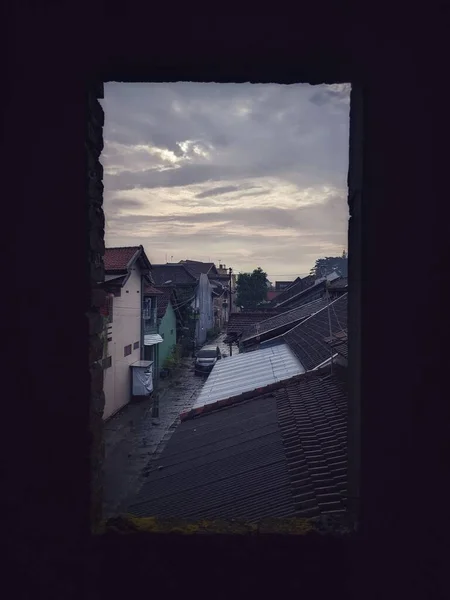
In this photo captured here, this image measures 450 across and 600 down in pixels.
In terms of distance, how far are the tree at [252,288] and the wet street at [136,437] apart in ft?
83.3

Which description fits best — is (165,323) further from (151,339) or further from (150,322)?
(151,339)

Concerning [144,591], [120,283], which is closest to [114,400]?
[120,283]

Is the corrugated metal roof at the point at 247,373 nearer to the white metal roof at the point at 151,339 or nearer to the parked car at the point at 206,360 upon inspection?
the white metal roof at the point at 151,339

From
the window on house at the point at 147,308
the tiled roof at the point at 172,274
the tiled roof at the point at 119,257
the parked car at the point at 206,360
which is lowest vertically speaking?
the parked car at the point at 206,360

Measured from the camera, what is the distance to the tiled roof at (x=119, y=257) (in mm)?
17578

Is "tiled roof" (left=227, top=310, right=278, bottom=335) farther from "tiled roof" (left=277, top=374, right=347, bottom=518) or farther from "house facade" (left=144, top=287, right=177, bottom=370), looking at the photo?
"tiled roof" (left=277, top=374, right=347, bottom=518)

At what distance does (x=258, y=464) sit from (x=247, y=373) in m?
4.82

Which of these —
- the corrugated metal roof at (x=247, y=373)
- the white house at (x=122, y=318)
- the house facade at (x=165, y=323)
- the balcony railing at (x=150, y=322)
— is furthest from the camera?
the house facade at (x=165, y=323)

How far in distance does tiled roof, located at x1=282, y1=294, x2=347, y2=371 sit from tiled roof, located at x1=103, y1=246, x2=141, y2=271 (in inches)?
296

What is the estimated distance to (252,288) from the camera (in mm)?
47062

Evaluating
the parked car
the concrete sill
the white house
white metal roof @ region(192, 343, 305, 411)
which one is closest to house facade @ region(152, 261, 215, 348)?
the parked car

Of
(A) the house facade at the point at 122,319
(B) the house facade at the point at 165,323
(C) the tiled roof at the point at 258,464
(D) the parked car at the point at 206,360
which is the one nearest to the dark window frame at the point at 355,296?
(C) the tiled roof at the point at 258,464

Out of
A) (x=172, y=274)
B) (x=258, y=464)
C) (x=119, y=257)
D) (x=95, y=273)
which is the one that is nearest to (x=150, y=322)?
(x=119, y=257)

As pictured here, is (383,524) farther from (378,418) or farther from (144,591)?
(144,591)
